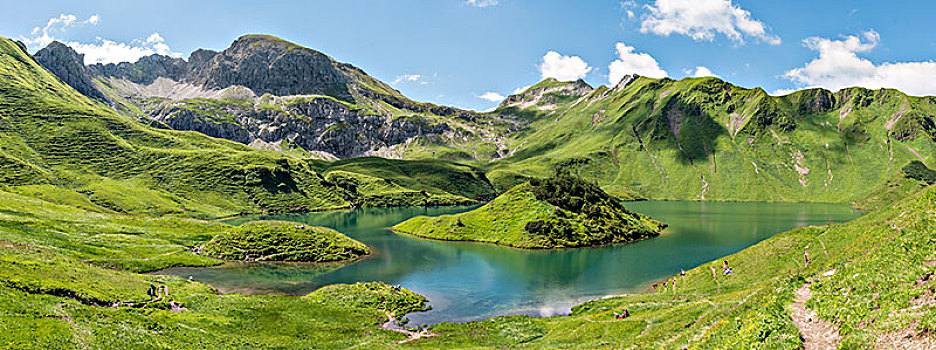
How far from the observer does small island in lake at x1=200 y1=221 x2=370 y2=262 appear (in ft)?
390

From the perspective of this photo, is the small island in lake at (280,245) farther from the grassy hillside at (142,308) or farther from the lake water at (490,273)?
the grassy hillside at (142,308)

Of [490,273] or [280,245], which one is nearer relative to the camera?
[490,273]

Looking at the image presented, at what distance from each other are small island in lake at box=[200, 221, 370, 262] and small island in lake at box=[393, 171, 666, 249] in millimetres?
44501

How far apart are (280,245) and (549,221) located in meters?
83.7

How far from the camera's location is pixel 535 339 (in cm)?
5434

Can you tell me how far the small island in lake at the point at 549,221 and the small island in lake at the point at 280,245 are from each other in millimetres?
44501

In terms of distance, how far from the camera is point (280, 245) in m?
122

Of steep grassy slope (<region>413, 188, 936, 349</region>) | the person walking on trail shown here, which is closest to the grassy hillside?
steep grassy slope (<region>413, 188, 936, 349</region>)

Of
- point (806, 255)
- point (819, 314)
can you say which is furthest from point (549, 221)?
point (819, 314)

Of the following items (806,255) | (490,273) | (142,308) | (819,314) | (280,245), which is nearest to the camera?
(819,314)

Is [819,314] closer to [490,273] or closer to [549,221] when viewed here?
[490,273]

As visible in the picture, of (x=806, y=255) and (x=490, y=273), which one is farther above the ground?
(x=806, y=255)

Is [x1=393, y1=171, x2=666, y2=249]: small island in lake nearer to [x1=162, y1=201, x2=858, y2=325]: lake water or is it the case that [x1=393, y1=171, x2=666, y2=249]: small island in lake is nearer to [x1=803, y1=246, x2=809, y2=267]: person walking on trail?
[x1=162, y1=201, x2=858, y2=325]: lake water

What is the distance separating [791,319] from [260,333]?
53244mm
